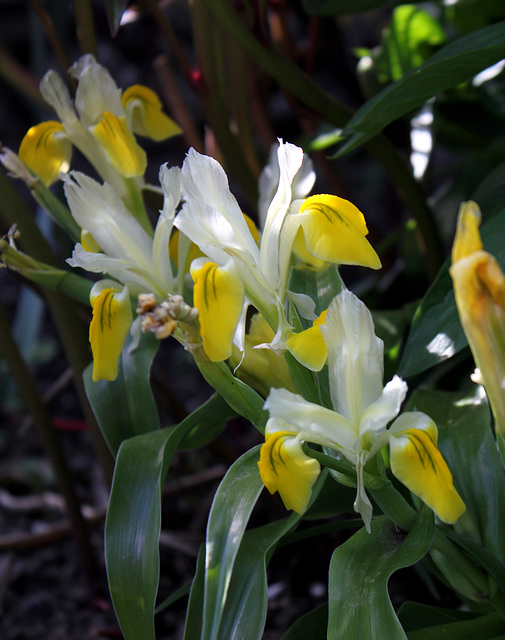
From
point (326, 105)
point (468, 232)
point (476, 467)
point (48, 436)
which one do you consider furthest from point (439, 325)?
point (48, 436)

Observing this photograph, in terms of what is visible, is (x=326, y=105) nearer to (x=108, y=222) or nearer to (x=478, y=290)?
(x=108, y=222)

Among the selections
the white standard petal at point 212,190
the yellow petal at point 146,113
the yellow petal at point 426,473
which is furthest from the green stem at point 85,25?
the yellow petal at point 426,473

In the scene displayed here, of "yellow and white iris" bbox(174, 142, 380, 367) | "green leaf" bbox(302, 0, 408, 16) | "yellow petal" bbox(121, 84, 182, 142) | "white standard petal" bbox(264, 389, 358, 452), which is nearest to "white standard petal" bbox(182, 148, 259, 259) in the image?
"yellow and white iris" bbox(174, 142, 380, 367)

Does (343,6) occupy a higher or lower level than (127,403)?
higher

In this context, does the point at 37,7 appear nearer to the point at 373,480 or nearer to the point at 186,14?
the point at 373,480

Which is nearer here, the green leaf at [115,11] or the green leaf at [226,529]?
the green leaf at [226,529]

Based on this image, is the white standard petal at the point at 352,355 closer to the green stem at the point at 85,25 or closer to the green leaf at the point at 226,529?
the green leaf at the point at 226,529
